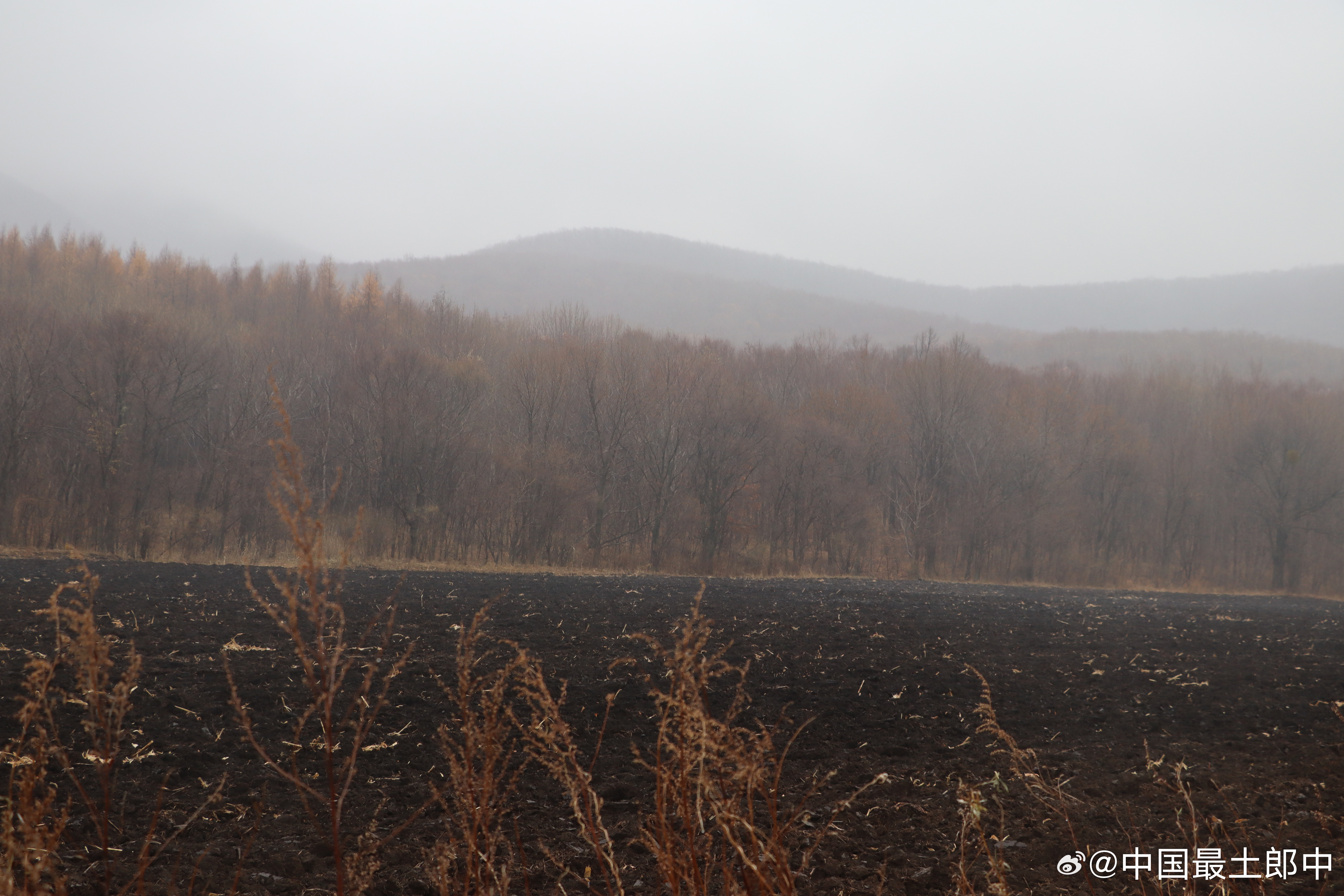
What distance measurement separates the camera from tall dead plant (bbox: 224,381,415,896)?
1.94 m

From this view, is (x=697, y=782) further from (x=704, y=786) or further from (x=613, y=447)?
(x=613, y=447)

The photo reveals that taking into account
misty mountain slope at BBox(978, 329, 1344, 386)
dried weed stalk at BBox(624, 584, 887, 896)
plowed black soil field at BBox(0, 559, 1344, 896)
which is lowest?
plowed black soil field at BBox(0, 559, 1344, 896)

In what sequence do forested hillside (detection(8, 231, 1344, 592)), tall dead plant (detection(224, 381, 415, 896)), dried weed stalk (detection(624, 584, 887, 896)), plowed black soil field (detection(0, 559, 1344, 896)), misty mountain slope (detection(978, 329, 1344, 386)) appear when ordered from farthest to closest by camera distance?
1. misty mountain slope (detection(978, 329, 1344, 386))
2. forested hillside (detection(8, 231, 1344, 592))
3. plowed black soil field (detection(0, 559, 1344, 896))
4. dried weed stalk (detection(624, 584, 887, 896))
5. tall dead plant (detection(224, 381, 415, 896))

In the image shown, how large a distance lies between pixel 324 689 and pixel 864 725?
7168 mm

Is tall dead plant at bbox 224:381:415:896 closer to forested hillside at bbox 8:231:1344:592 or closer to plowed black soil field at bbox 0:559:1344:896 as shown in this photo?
plowed black soil field at bbox 0:559:1344:896

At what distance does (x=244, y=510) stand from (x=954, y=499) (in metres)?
32.0

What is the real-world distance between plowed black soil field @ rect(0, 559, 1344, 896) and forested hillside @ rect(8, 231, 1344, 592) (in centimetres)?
1295

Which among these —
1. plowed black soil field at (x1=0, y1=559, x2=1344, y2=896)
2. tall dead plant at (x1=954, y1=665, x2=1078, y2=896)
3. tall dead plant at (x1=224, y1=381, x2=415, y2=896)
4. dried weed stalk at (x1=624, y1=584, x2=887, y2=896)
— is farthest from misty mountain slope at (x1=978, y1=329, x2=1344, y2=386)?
dried weed stalk at (x1=624, y1=584, x2=887, y2=896)

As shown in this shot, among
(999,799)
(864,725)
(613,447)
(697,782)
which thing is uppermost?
(613,447)

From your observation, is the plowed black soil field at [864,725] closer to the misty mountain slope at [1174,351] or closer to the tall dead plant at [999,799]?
the tall dead plant at [999,799]

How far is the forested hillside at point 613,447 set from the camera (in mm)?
27719

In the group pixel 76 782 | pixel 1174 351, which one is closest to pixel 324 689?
pixel 76 782

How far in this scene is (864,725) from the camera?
26.8 feet

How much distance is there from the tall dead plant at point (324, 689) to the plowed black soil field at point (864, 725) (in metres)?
0.24
